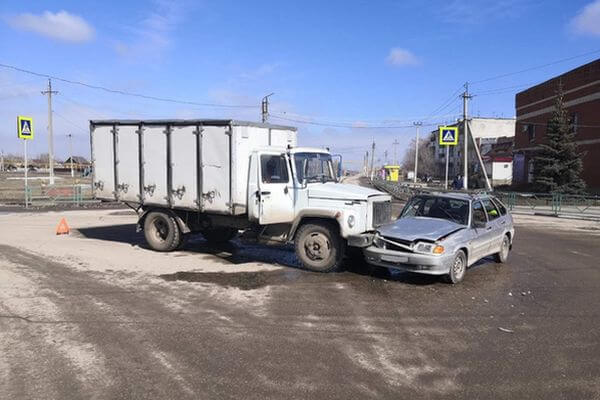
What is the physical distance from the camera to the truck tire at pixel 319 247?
30.7ft

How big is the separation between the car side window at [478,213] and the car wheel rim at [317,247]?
9.18 ft

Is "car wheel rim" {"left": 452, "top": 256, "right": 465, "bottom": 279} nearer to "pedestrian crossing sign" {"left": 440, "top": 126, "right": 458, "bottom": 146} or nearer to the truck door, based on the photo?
the truck door

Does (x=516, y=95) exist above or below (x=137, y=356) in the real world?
above

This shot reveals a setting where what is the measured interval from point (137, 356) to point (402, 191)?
37007mm

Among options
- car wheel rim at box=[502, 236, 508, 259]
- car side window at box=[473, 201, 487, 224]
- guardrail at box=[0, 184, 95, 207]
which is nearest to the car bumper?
car side window at box=[473, 201, 487, 224]

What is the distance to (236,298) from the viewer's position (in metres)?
7.48

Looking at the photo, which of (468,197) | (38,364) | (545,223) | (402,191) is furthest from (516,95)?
(38,364)

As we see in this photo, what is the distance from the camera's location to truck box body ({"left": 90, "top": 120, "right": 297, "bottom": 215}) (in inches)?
393

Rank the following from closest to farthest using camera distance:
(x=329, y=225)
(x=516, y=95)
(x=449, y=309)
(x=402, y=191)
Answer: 1. (x=449, y=309)
2. (x=329, y=225)
3. (x=402, y=191)
4. (x=516, y=95)

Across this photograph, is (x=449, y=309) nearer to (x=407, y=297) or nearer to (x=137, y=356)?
(x=407, y=297)

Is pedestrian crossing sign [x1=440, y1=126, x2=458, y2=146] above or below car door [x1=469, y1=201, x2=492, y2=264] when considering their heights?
above

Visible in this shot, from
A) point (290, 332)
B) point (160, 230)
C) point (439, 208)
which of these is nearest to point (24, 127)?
point (160, 230)

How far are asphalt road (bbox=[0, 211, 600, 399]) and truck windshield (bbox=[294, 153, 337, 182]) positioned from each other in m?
1.83

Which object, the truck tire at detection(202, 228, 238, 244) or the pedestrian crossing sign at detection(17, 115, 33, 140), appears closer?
the truck tire at detection(202, 228, 238, 244)
